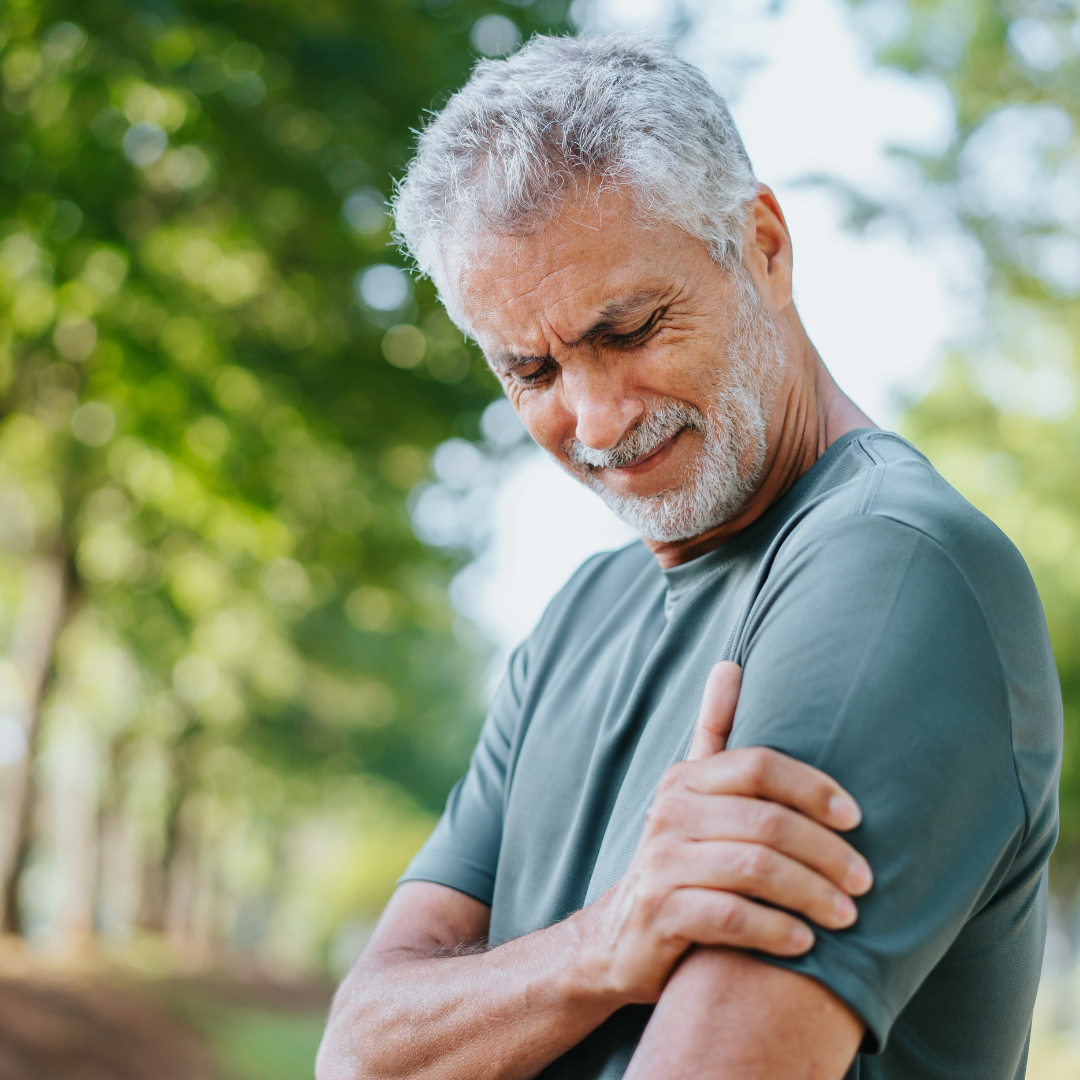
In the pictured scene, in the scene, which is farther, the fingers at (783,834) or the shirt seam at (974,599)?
the shirt seam at (974,599)

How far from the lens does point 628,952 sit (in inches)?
57.1

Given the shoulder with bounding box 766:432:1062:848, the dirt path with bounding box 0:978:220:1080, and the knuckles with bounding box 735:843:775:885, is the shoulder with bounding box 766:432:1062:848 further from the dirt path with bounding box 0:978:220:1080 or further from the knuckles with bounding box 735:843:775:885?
the dirt path with bounding box 0:978:220:1080

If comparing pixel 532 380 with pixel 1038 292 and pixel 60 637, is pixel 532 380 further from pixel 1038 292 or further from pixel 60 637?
pixel 60 637

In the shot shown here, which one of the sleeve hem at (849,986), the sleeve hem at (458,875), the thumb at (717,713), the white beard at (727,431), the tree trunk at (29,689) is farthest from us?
the tree trunk at (29,689)

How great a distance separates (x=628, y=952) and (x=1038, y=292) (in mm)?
11469

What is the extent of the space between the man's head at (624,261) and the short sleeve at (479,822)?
69 cm

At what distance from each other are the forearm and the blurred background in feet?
10.1

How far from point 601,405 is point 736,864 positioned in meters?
0.93

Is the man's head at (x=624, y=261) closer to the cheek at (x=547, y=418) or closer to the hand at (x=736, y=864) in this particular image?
the cheek at (x=547, y=418)

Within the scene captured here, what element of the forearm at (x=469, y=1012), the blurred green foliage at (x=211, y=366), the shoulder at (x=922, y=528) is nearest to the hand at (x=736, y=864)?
the forearm at (x=469, y=1012)

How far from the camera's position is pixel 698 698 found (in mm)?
1831

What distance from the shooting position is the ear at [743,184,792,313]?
2.05 meters

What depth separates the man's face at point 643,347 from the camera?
6.15 feet

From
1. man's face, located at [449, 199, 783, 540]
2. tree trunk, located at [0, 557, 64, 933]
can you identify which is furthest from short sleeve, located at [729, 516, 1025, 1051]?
tree trunk, located at [0, 557, 64, 933]
